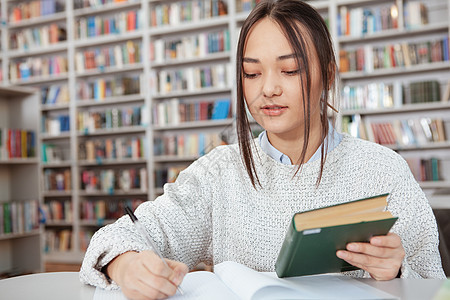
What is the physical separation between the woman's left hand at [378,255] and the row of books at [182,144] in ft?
12.4

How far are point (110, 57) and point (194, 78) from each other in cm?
109

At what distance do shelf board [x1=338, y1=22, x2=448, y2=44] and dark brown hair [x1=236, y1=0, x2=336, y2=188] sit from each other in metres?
3.23

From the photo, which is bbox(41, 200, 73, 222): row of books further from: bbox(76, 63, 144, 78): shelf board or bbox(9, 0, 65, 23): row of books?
bbox(9, 0, 65, 23): row of books

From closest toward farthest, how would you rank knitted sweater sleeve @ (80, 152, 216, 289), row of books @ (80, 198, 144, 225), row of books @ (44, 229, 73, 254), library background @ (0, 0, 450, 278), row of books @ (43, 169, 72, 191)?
knitted sweater sleeve @ (80, 152, 216, 289)
library background @ (0, 0, 450, 278)
row of books @ (80, 198, 144, 225)
row of books @ (44, 229, 73, 254)
row of books @ (43, 169, 72, 191)

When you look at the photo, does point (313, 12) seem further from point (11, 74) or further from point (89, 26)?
point (11, 74)

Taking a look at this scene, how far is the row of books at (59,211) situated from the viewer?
5145 mm

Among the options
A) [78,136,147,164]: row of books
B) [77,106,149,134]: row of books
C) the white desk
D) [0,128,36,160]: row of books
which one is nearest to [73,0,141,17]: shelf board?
[77,106,149,134]: row of books

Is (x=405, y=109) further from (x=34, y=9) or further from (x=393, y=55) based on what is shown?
(x=34, y=9)

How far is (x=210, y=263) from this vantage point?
116cm

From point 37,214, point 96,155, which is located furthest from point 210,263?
point 96,155

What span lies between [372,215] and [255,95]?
16.1 inches

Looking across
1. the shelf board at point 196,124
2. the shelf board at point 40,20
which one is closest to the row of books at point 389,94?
the shelf board at point 196,124

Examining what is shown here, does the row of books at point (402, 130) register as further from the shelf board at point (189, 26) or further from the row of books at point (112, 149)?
the row of books at point (112, 149)

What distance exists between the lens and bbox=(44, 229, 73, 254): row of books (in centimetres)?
506
